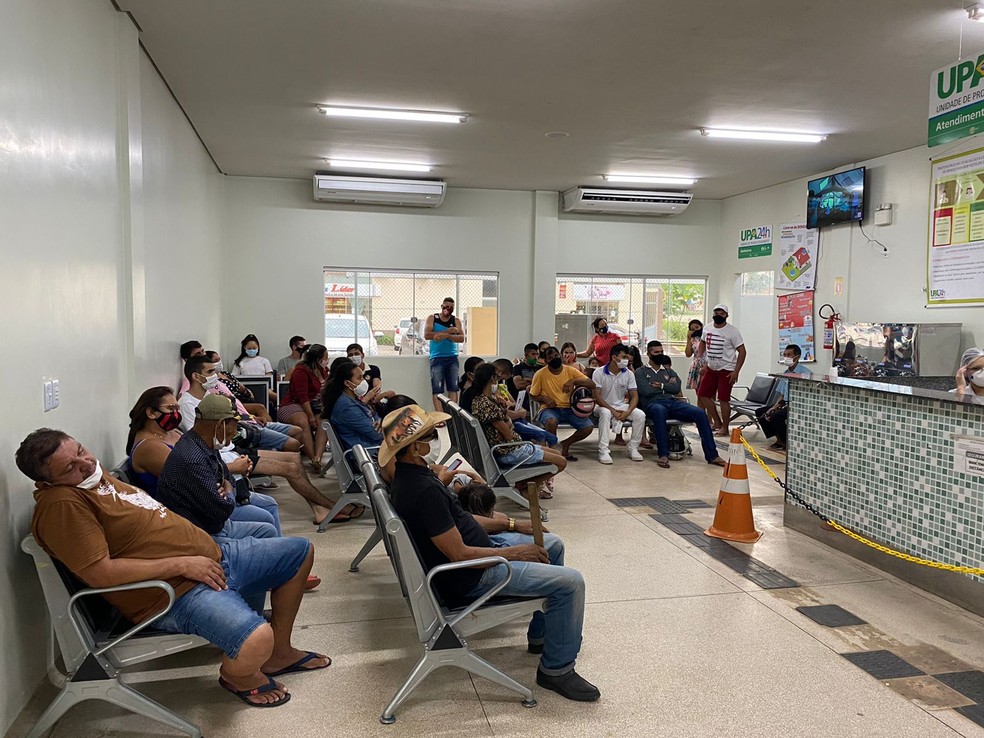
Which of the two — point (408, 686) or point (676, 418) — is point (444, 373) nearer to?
point (676, 418)

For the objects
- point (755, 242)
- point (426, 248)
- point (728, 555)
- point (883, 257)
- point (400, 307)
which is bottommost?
point (728, 555)

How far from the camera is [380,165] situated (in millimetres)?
9219

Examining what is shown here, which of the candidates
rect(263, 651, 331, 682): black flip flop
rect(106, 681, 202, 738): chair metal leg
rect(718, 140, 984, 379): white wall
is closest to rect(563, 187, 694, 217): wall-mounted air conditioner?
rect(718, 140, 984, 379): white wall

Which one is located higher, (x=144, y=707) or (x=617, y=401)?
(x=617, y=401)

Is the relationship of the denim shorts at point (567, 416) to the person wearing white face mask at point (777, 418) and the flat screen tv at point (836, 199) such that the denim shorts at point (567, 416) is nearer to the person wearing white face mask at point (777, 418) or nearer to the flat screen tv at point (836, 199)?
the person wearing white face mask at point (777, 418)

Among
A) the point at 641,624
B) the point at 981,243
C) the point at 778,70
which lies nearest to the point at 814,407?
the point at 641,624

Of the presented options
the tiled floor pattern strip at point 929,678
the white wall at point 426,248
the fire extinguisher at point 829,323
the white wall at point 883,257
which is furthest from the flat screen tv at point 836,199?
the tiled floor pattern strip at point 929,678

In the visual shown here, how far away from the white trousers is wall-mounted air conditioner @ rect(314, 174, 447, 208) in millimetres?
4299

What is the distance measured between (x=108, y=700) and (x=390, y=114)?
5585mm

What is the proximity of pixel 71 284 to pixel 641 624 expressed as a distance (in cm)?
311

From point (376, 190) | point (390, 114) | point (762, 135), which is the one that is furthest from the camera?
point (376, 190)

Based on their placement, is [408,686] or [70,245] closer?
[408,686]

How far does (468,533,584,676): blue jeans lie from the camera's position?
9.30 feet

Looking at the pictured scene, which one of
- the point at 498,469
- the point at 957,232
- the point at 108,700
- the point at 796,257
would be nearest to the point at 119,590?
the point at 108,700
